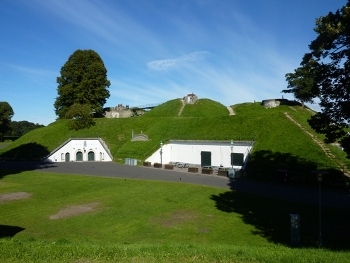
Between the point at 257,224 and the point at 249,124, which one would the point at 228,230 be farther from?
the point at 249,124

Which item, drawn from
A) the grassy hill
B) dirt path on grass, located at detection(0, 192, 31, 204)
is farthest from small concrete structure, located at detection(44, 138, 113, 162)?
dirt path on grass, located at detection(0, 192, 31, 204)

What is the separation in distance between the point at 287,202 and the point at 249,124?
2553cm

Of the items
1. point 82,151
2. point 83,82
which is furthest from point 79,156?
point 83,82

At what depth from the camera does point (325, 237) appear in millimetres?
15984

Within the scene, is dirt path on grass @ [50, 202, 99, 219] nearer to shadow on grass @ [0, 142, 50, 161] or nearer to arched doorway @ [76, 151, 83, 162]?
arched doorway @ [76, 151, 83, 162]

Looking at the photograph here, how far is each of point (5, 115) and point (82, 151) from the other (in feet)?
190

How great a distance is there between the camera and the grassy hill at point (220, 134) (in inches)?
1394

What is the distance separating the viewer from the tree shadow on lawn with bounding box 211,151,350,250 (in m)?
16.1

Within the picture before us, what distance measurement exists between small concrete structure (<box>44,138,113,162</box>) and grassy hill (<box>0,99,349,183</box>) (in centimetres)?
158

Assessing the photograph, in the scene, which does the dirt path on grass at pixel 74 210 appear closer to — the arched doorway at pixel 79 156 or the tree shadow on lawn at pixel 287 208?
the tree shadow on lawn at pixel 287 208

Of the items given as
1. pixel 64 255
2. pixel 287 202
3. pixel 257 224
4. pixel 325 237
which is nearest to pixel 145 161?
pixel 287 202

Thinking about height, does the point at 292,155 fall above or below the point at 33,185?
above

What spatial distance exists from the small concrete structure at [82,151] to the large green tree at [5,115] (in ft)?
161

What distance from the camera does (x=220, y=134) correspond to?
→ 47.0m
